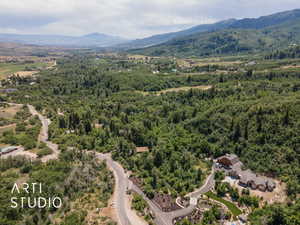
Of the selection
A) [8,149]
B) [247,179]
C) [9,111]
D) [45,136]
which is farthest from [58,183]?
[9,111]

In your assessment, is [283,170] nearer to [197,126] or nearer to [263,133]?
[263,133]

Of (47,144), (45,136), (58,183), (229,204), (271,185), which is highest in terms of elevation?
(45,136)

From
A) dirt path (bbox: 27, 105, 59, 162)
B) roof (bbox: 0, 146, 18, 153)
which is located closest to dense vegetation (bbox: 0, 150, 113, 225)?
dirt path (bbox: 27, 105, 59, 162)

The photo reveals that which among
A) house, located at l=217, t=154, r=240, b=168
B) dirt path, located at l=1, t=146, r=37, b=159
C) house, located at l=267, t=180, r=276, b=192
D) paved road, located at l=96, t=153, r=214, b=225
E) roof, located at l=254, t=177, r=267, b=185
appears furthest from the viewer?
dirt path, located at l=1, t=146, r=37, b=159

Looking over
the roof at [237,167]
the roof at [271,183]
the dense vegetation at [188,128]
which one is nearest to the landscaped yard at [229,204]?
the dense vegetation at [188,128]

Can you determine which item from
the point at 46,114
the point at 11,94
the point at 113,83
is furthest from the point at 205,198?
the point at 11,94

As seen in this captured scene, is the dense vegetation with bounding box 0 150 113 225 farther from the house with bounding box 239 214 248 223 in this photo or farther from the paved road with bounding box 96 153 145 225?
the house with bounding box 239 214 248 223

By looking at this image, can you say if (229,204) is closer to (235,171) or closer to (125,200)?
(235,171)

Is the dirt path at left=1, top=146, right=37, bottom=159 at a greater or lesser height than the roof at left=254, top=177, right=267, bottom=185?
greater

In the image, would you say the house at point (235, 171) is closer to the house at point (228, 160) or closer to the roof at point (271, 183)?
the house at point (228, 160)
